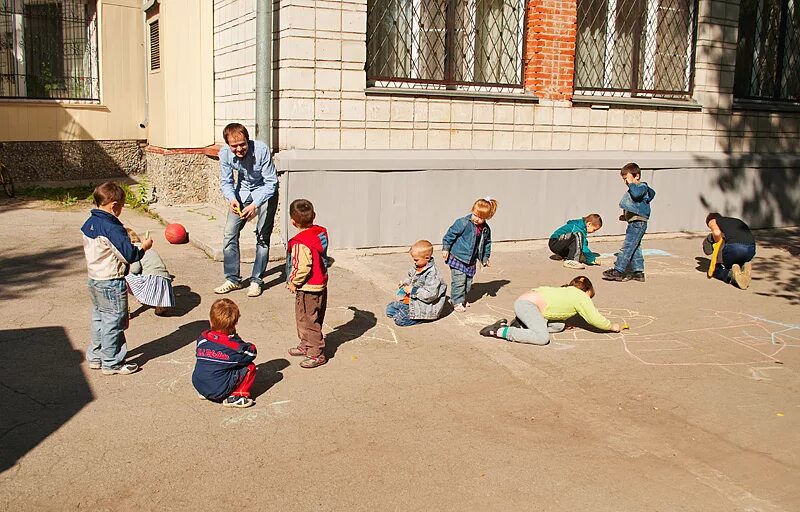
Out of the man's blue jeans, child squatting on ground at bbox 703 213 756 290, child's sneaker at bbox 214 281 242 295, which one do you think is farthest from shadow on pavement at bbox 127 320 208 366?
child squatting on ground at bbox 703 213 756 290

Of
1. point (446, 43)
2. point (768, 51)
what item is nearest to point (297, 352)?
point (446, 43)

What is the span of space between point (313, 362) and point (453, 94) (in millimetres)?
5977

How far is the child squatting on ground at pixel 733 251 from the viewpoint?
9719mm

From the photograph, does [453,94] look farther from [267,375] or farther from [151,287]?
[267,375]

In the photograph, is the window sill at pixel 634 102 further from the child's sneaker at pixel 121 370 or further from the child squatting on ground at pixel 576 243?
the child's sneaker at pixel 121 370

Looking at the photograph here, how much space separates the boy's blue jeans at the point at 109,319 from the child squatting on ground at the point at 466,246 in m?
3.27

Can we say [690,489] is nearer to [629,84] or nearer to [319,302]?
[319,302]

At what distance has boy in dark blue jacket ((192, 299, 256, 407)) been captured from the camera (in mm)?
5547

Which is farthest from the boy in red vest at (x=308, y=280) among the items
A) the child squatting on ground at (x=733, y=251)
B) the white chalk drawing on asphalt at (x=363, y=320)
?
the child squatting on ground at (x=733, y=251)

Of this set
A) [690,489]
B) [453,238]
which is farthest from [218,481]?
[453,238]

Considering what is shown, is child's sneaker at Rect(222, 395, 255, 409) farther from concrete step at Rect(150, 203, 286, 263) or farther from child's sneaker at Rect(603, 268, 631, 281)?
child's sneaker at Rect(603, 268, 631, 281)

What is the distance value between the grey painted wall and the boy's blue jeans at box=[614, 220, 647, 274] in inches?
92.1

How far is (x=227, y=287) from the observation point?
28.2ft

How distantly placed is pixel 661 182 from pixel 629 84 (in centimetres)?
165
